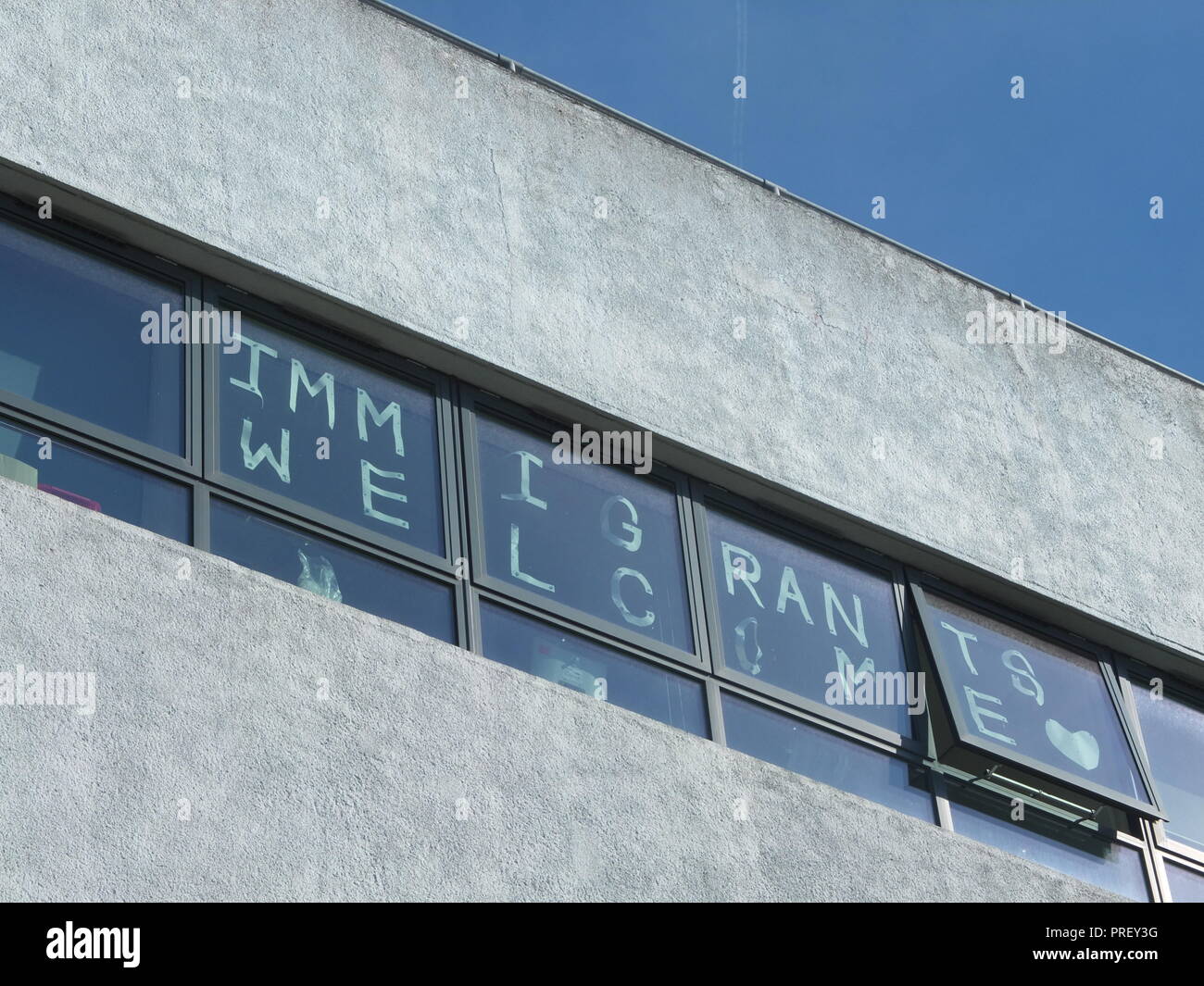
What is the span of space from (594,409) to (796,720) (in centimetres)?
159

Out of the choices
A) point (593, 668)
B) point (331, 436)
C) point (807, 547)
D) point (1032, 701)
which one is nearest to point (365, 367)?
point (331, 436)

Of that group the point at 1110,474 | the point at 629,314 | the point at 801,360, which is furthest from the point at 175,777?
the point at 1110,474

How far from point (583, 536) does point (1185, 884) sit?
3.38 m

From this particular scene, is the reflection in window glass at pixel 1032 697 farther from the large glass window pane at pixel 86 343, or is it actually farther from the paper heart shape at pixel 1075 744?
the large glass window pane at pixel 86 343

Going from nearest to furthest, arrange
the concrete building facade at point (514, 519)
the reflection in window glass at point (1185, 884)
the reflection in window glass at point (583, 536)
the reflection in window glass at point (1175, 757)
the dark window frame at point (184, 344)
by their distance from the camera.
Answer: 1. the concrete building facade at point (514, 519)
2. the dark window frame at point (184, 344)
3. the reflection in window glass at point (583, 536)
4. the reflection in window glass at point (1185, 884)
5. the reflection in window glass at point (1175, 757)

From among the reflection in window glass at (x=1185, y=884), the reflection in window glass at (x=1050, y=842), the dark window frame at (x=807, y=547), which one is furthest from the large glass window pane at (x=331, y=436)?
the reflection in window glass at (x=1185, y=884)

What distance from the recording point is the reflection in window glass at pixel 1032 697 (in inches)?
348

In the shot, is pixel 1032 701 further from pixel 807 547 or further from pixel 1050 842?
pixel 807 547

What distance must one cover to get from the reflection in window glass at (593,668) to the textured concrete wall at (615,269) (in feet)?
3.55

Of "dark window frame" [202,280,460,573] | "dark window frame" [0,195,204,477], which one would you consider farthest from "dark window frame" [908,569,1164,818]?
"dark window frame" [0,195,204,477]

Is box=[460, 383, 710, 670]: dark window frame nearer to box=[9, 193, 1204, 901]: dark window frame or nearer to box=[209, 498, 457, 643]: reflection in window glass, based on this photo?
box=[9, 193, 1204, 901]: dark window frame

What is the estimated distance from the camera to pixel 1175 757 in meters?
9.55

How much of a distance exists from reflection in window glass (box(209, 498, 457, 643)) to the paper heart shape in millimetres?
3171
